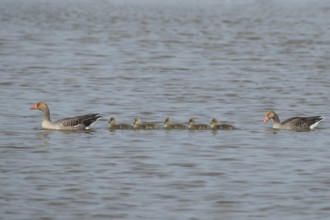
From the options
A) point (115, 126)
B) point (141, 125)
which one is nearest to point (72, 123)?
point (115, 126)

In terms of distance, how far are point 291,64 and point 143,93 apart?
1066 cm

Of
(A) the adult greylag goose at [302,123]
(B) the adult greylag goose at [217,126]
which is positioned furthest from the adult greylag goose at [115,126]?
(A) the adult greylag goose at [302,123]

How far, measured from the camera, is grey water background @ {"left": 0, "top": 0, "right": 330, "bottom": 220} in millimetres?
14984

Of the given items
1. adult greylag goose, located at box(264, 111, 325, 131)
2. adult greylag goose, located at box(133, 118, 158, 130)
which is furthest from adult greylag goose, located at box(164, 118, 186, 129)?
adult greylag goose, located at box(264, 111, 325, 131)

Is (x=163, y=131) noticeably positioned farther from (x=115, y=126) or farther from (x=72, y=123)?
(x=72, y=123)

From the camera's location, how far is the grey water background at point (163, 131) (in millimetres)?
14984

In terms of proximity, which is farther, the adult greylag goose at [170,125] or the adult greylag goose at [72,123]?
the adult greylag goose at [72,123]

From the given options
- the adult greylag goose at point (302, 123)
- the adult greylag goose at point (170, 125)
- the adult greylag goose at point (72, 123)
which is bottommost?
the adult greylag goose at point (302, 123)

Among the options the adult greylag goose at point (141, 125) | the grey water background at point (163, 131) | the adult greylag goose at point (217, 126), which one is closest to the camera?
the grey water background at point (163, 131)

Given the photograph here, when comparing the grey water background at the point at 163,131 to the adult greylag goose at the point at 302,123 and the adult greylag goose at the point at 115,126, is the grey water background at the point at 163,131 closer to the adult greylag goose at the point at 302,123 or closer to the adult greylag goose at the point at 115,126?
the adult greylag goose at the point at 302,123

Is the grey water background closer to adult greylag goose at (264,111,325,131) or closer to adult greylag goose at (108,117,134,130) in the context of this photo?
adult greylag goose at (264,111,325,131)

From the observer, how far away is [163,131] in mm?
21797

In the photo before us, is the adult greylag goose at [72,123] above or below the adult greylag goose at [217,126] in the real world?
above

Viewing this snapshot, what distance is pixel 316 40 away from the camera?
49875mm
